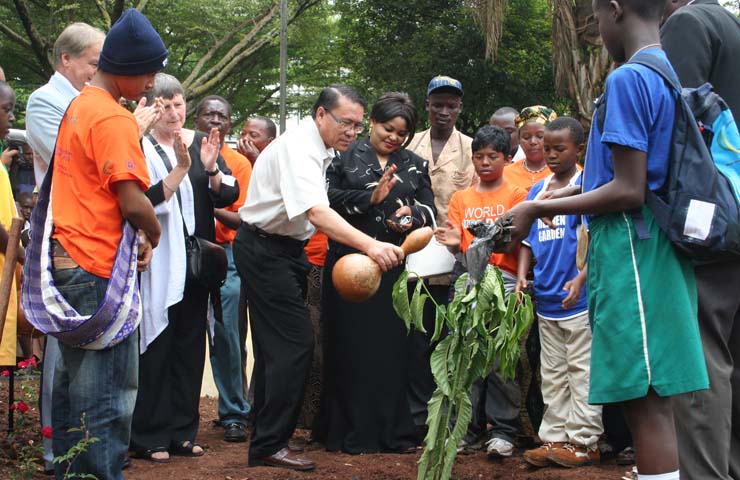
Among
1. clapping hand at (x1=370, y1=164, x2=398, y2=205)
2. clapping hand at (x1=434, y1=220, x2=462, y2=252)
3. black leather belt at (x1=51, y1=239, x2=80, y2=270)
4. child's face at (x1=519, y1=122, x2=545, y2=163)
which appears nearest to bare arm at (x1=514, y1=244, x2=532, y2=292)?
clapping hand at (x1=434, y1=220, x2=462, y2=252)

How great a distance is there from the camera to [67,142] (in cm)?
342

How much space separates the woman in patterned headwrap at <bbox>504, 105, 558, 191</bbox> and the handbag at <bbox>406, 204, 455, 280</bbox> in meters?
0.76

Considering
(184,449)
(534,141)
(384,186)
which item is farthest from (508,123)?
(184,449)

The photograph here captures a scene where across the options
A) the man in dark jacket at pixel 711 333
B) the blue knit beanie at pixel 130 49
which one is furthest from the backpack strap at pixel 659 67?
the blue knit beanie at pixel 130 49

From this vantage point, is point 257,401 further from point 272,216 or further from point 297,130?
point 297,130

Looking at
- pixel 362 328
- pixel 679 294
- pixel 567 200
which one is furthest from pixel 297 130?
pixel 679 294

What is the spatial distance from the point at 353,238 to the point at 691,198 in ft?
5.98

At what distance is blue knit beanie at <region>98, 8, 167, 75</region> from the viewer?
3.48 meters

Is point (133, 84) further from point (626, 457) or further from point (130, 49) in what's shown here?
point (626, 457)

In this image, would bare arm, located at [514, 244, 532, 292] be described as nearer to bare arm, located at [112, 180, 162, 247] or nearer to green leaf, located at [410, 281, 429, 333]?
green leaf, located at [410, 281, 429, 333]

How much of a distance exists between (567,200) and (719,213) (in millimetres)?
500

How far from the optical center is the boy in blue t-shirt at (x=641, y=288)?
2.99 meters

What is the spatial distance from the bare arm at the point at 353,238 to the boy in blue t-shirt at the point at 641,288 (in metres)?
1.19

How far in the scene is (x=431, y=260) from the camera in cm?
550
